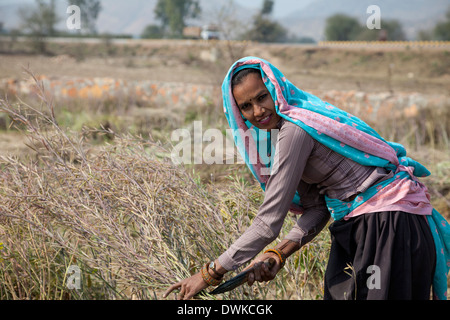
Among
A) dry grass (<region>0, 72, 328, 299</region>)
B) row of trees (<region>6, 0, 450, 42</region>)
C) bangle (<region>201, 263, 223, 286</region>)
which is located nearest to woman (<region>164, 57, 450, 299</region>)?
bangle (<region>201, 263, 223, 286</region>)

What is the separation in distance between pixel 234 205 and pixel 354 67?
26477mm

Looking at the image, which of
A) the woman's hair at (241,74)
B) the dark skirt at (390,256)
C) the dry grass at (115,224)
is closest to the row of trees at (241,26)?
the dry grass at (115,224)

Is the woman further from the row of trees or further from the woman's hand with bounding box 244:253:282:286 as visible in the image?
the row of trees

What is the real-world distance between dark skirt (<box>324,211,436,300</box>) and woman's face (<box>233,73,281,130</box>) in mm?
473

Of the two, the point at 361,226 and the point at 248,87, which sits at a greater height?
the point at 248,87

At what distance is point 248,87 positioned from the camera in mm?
1583

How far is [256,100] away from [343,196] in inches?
18.1

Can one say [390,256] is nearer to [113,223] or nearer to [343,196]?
[343,196]

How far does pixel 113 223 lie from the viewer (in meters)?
2.09

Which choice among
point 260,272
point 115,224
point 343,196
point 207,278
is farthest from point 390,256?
point 115,224

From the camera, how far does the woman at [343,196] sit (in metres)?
1.51
